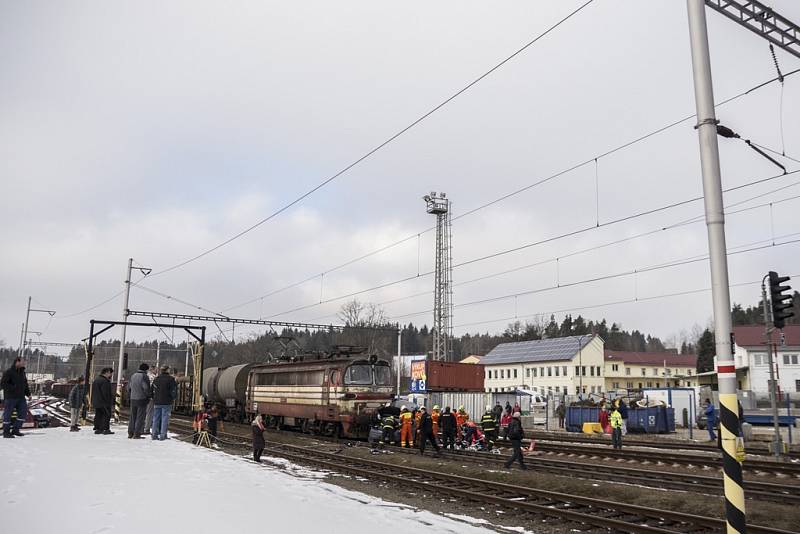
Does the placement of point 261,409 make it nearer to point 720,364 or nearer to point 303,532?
point 303,532

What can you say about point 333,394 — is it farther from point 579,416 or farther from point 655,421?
point 655,421

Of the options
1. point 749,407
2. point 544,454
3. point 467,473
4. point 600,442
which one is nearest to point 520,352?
point 749,407

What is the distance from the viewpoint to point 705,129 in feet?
23.6

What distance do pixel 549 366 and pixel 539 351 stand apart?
293cm

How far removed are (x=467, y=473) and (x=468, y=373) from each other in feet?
67.9

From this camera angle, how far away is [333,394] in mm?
23062

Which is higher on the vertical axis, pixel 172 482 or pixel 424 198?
pixel 424 198

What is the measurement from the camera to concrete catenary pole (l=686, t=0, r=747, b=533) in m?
6.45

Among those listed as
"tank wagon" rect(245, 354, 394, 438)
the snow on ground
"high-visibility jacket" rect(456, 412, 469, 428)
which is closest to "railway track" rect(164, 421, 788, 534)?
the snow on ground

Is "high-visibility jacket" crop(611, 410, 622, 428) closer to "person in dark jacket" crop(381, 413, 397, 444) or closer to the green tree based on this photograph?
"person in dark jacket" crop(381, 413, 397, 444)

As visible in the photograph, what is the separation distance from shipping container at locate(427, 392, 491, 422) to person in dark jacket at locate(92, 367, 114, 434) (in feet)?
62.2

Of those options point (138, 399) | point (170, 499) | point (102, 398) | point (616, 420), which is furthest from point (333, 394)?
point (170, 499)

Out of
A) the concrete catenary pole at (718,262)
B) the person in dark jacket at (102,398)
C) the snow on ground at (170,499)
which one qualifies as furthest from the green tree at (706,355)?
the concrete catenary pole at (718,262)

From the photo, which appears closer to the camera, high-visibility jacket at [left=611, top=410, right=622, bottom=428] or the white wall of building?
high-visibility jacket at [left=611, top=410, right=622, bottom=428]
